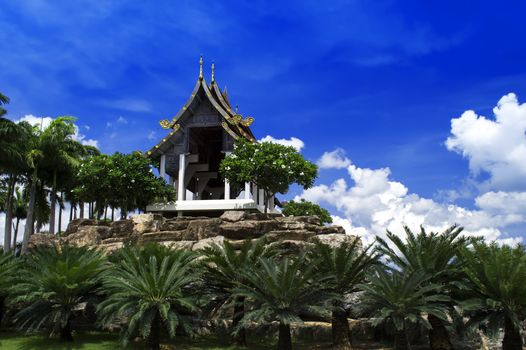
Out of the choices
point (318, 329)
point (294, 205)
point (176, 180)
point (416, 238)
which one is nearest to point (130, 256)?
point (318, 329)

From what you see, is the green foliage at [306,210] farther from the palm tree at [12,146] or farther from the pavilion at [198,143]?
the palm tree at [12,146]

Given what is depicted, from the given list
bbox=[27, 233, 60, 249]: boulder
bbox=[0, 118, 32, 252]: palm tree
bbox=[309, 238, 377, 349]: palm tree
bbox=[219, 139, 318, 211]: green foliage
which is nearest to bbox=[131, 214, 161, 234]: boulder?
bbox=[27, 233, 60, 249]: boulder

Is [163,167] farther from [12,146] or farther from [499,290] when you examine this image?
[499,290]

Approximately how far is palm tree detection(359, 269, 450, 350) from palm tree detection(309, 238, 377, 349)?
0.95m

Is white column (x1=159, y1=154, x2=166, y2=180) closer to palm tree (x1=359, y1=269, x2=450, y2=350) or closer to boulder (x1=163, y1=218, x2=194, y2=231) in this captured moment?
boulder (x1=163, y1=218, x2=194, y2=231)

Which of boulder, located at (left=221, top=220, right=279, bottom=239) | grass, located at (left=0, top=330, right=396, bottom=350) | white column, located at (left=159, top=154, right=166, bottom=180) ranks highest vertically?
white column, located at (left=159, top=154, right=166, bottom=180)

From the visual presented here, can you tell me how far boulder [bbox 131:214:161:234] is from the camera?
27031 millimetres

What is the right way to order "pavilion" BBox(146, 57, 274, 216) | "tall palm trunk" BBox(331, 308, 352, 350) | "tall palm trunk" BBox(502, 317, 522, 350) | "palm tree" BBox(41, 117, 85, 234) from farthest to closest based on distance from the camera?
1. "pavilion" BBox(146, 57, 274, 216)
2. "palm tree" BBox(41, 117, 85, 234)
3. "tall palm trunk" BBox(331, 308, 352, 350)
4. "tall palm trunk" BBox(502, 317, 522, 350)

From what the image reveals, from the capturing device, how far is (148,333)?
49.8ft

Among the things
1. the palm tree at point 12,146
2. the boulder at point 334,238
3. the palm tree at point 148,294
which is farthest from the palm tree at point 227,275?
the palm tree at point 12,146

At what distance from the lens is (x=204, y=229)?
83.3 ft

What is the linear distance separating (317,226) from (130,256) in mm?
10694

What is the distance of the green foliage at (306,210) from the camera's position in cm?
5378

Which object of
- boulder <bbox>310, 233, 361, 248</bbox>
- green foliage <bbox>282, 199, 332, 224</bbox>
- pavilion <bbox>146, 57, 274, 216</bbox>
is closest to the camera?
boulder <bbox>310, 233, 361, 248</bbox>
